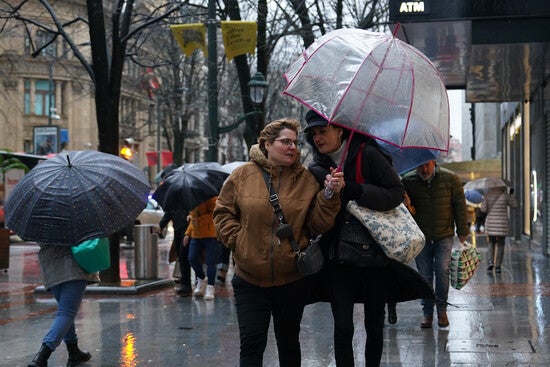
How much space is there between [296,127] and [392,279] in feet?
3.71

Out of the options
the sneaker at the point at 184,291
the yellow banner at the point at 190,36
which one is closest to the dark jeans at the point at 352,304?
the sneaker at the point at 184,291

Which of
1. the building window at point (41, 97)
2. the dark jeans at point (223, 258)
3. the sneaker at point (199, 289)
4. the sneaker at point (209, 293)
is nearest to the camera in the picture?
the sneaker at point (209, 293)

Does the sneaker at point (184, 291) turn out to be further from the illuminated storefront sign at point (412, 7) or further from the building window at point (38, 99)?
the building window at point (38, 99)

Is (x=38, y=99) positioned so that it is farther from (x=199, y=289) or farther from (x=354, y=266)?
(x=354, y=266)

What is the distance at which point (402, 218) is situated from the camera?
553 centimetres

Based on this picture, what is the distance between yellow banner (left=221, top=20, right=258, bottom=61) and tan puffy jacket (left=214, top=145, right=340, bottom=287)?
10.9 m

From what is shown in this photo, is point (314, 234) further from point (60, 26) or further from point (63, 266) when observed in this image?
point (60, 26)

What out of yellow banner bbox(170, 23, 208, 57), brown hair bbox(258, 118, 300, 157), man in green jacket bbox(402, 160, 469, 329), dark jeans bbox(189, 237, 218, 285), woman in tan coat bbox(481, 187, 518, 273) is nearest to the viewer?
brown hair bbox(258, 118, 300, 157)

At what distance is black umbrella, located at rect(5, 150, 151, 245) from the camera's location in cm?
708

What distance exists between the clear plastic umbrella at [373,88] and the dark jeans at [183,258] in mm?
7338

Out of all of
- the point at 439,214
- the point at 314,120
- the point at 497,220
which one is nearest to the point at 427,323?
the point at 439,214

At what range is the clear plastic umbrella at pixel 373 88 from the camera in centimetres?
529

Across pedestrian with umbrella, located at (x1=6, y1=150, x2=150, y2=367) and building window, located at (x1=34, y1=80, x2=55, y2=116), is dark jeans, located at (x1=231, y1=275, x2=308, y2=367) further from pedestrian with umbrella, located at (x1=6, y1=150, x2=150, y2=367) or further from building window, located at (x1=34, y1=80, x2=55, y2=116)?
building window, located at (x1=34, y1=80, x2=55, y2=116)

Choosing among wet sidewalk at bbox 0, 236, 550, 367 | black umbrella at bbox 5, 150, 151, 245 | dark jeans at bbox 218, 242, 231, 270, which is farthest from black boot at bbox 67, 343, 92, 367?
dark jeans at bbox 218, 242, 231, 270
